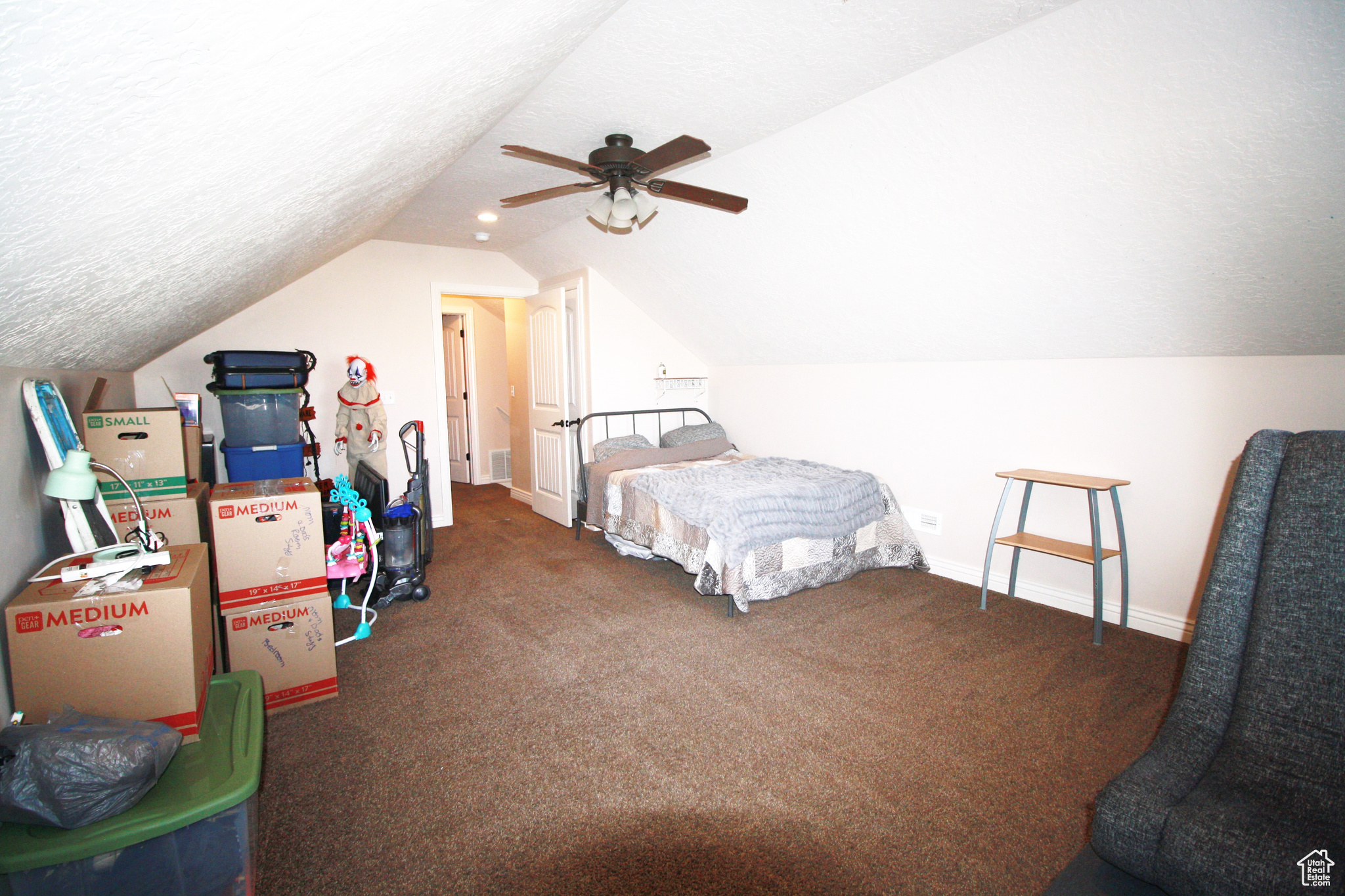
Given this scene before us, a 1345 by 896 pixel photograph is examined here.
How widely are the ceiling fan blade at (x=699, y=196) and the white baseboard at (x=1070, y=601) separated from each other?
263 centimetres

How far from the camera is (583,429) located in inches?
200

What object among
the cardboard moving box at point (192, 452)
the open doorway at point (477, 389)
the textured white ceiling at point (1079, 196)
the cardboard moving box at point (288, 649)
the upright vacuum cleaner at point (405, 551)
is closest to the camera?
the textured white ceiling at point (1079, 196)

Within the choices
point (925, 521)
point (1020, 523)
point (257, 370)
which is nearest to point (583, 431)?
point (257, 370)

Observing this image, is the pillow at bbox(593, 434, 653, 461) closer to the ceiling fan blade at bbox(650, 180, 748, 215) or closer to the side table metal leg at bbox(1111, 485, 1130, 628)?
the ceiling fan blade at bbox(650, 180, 748, 215)

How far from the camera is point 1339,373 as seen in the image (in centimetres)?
246

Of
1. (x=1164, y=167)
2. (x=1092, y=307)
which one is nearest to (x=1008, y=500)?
(x=1092, y=307)

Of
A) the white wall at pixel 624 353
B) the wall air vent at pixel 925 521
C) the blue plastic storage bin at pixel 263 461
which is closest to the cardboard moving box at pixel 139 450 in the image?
the blue plastic storage bin at pixel 263 461

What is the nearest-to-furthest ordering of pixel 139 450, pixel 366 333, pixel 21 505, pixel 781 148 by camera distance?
pixel 21 505 < pixel 139 450 < pixel 781 148 < pixel 366 333

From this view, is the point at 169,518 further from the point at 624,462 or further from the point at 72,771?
the point at 624,462

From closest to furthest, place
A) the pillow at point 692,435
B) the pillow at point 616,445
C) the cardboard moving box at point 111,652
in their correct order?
the cardboard moving box at point 111,652 < the pillow at point 616,445 < the pillow at point 692,435

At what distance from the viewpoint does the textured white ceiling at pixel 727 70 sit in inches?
77.9

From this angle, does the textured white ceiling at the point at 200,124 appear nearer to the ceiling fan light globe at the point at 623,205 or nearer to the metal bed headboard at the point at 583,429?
the ceiling fan light globe at the point at 623,205

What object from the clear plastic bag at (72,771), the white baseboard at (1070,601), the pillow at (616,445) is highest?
the pillow at (616,445)

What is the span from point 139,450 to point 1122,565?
174 inches
